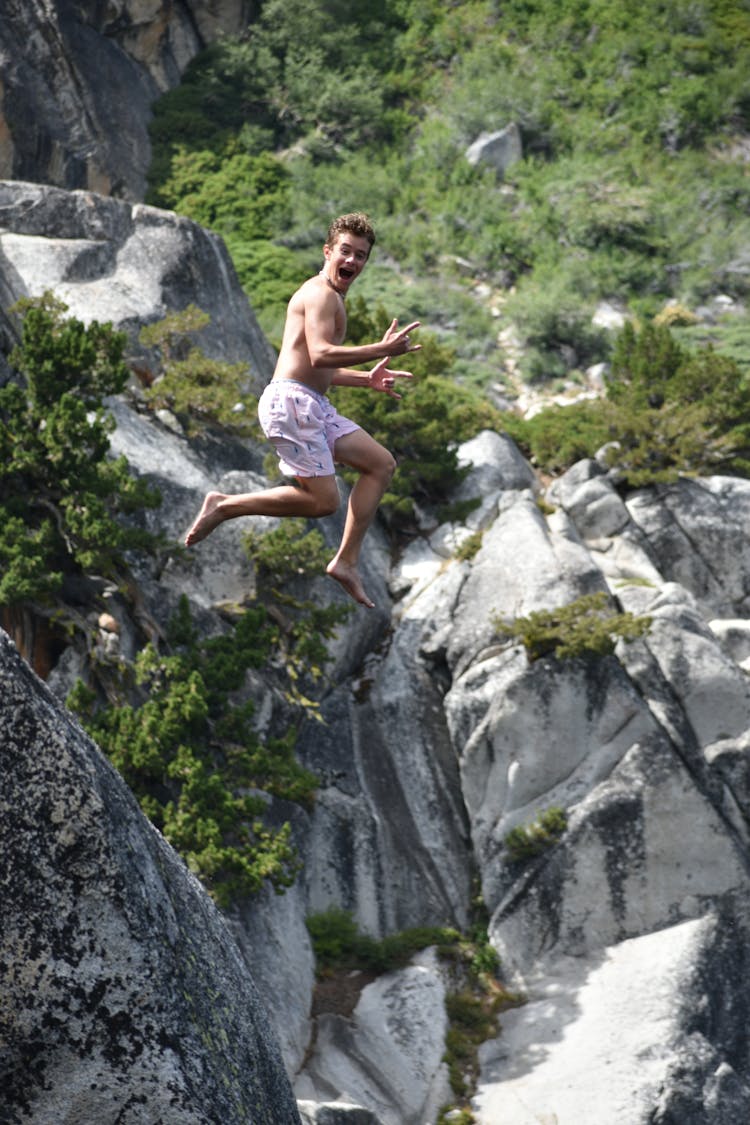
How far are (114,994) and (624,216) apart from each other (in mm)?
32462

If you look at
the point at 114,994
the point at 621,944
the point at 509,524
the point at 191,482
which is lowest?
the point at 621,944

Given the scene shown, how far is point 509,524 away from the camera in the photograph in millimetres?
21781

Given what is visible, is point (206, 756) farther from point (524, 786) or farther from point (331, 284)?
point (331, 284)

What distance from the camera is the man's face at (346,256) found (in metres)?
7.31

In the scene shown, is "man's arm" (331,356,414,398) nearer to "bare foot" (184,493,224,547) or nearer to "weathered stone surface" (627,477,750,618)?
"bare foot" (184,493,224,547)

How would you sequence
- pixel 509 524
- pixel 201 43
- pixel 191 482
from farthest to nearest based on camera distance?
1. pixel 201 43
2. pixel 509 524
3. pixel 191 482

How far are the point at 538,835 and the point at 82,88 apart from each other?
2597cm

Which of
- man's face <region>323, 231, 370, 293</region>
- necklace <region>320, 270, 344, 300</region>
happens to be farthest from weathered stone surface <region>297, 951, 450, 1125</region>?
man's face <region>323, 231, 370, 293</region>

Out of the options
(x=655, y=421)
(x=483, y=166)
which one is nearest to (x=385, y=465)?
(x=655, y=421)

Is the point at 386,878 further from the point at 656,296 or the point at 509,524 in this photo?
the point at 656,296

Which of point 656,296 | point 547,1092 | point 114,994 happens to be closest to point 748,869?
point 547,1092

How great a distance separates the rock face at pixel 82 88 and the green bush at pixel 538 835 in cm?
2246

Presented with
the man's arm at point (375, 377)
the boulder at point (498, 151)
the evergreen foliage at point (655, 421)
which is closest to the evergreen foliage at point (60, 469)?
the man's arm at point (375, 377)

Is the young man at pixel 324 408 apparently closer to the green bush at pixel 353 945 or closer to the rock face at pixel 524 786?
the rock face at pixel 524 786
